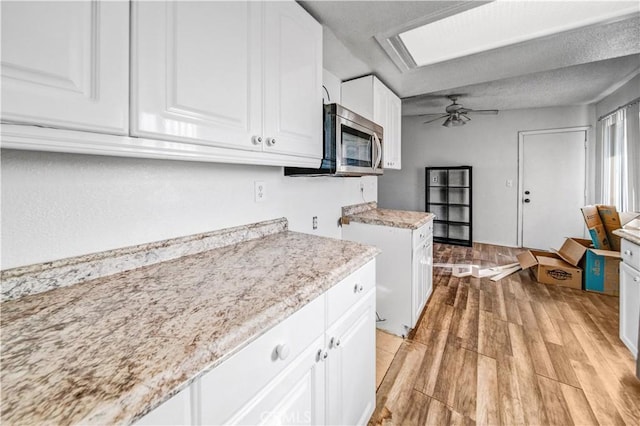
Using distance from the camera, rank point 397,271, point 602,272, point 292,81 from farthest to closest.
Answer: point 602,272
point 397,271
point 292,81

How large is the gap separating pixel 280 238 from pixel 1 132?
105 centimetres

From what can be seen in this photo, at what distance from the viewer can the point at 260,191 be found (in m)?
1.49

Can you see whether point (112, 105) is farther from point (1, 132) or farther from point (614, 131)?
point (614, 131)

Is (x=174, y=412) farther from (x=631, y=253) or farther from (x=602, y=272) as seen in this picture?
(x=602, y=272)

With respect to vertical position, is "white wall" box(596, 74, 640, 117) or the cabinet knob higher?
"white wall" box(596, 74, 640, 117)

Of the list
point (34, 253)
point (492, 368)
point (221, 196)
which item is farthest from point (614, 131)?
point (34, 253)

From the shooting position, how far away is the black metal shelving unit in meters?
4.81

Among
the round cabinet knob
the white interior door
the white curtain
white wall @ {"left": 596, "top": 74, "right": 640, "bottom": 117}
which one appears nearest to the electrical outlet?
the round cabinet knob

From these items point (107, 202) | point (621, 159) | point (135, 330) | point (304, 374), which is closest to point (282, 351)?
point (304, 374)

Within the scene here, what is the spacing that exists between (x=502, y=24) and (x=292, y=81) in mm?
1439

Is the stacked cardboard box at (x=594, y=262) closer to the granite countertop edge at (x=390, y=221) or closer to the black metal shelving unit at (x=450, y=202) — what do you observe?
the black metal shelving unit at (x=450, y=202)

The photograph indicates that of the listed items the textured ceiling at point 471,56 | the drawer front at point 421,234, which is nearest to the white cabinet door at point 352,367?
the drawer front at point 421,234

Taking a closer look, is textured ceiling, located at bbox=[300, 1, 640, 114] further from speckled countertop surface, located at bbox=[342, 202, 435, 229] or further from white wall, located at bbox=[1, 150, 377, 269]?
speckled countertop surface, located at bbox=[342, 202, 435, 229]

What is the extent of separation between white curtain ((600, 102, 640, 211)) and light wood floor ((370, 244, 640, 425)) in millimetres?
1245
